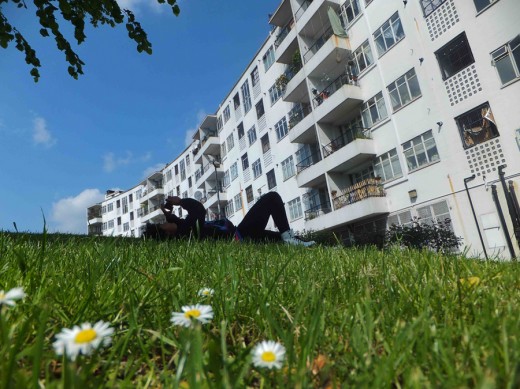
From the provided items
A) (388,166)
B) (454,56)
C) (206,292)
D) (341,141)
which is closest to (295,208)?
(341,141)

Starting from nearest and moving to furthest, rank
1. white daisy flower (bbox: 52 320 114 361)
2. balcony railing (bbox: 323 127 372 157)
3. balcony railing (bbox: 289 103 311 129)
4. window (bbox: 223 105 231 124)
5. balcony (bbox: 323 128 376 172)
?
1. white daisy flower (bbox: 52 320 114 361)
2. balcony (bbox: 323 128 376 172)
3. balcony railing (bbox: 323 127 372 157)
4. balcony railing (bbox: 289 103 311 129)
5. window (bbox: 223 105 231 124)

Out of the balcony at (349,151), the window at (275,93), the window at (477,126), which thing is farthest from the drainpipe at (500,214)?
the window at (275,93)

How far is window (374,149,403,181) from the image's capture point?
20859mm

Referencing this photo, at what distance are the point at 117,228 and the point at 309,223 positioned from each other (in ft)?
218

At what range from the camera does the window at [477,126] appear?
16031 millimetres

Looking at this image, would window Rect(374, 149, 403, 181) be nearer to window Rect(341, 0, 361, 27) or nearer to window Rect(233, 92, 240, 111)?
window Rect(341, 0, 361, 27)

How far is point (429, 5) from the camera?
63.3 ft

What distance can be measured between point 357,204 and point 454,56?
9.34 m

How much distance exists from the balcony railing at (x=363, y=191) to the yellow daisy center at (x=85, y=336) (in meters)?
21.6

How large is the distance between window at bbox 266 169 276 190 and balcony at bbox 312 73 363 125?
947 centimetres

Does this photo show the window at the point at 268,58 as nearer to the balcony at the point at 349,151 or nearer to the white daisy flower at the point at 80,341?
the balcony at the point at 349,151

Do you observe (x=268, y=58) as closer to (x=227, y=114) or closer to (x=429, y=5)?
(x=227, y=114)

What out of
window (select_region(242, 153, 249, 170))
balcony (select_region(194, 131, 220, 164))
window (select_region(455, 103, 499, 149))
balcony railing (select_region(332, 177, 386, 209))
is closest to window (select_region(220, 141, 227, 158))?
balcony (select_region(194, 131, 220, 164))

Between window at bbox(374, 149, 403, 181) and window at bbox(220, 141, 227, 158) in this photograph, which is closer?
window at bbox(374, 149, 403, 181)
